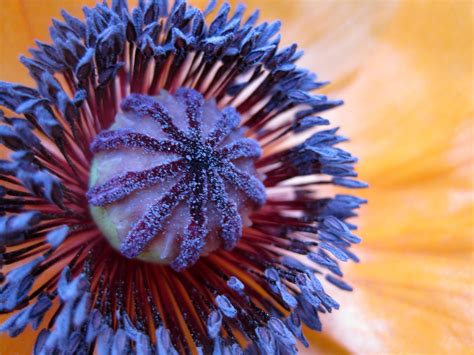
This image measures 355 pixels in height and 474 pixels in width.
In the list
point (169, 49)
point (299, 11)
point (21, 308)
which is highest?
point (299, 11)

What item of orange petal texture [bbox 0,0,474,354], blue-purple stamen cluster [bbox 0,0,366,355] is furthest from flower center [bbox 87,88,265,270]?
orange petal texture [bbox 0,0,474,354]

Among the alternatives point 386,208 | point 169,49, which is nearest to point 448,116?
point 386,208

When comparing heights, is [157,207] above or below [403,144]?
below

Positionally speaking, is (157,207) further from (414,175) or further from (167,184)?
(414,175)

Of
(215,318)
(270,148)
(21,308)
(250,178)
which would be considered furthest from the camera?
(270,148)

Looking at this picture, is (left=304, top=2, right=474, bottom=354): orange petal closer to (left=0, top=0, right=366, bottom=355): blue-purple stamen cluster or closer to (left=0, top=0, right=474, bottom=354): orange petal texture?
(left=0, top=0, right=474, bottom=354): orange petal texture

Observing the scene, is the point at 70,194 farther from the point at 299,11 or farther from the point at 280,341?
the point at 299,11

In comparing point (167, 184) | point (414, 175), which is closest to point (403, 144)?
point (414, 175)
